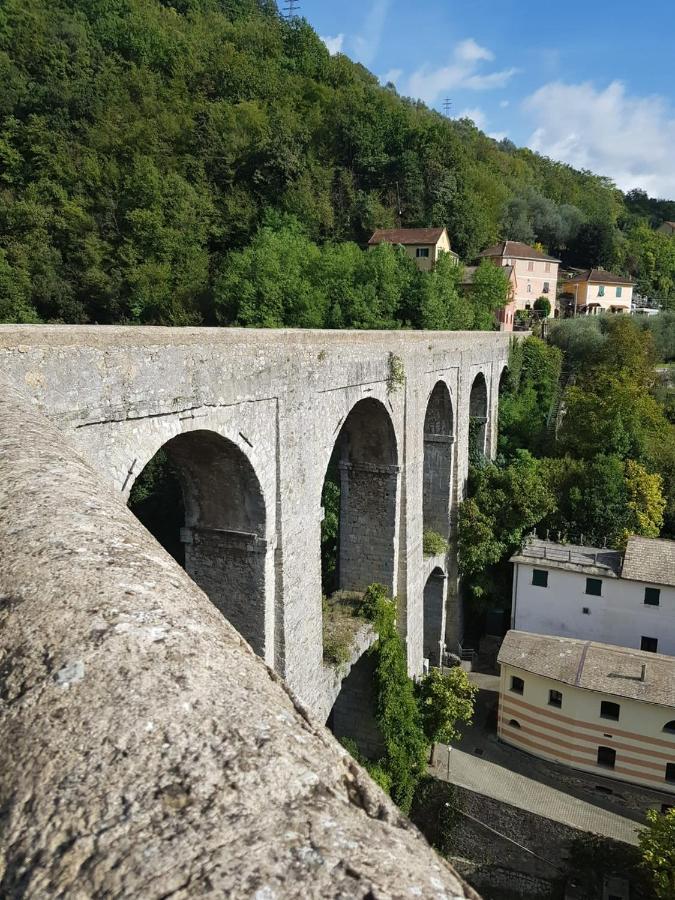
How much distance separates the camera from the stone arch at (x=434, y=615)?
2122 cm

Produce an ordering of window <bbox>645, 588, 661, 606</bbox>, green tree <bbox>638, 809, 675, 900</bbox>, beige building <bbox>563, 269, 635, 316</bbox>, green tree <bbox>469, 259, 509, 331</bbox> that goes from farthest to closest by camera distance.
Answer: beige building <bbox>563, 269, 635, 316</bbox> < green tree <bbox>469, 259, 509, 331</bbox> < window <bbox>645, 588, 661, 606</bbox> < green tree <bbox>638, 809, 675, 900</bbox>

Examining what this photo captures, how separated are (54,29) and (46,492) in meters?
61.3

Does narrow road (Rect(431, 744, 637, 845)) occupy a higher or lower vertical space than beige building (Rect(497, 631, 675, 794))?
lower

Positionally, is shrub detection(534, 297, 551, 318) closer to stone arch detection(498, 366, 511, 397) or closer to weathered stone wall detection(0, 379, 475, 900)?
stone arch detection(498, 366, 511, 397)

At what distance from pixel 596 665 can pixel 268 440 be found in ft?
40.2

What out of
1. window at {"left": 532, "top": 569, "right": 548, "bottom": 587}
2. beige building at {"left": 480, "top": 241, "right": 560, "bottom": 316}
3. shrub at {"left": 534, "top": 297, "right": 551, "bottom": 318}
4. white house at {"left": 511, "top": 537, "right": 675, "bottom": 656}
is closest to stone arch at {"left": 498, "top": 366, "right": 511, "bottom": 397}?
white house at {"left": 511, "top": 537, "right": 675, "bottom": 656}

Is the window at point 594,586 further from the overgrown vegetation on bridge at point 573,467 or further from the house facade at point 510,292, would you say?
the house facade at point 510,292

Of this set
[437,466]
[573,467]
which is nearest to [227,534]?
[437,466]

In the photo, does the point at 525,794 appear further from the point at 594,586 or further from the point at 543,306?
the point at 543,306

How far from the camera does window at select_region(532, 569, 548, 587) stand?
69.8 feet

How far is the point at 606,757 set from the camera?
17.2 meters

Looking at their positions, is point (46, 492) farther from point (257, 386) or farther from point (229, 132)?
point (229, 132)

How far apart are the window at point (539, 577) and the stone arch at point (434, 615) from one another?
2979 millimetres

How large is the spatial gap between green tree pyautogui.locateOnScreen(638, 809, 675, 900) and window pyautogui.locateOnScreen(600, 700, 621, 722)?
4137 millimetres
